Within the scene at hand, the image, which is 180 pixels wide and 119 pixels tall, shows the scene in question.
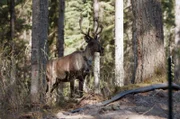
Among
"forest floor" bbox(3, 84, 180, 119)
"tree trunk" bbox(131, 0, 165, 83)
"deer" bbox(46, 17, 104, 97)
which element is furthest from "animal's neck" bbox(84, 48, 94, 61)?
"forest floor" bbox(3, 84, 180, 119)

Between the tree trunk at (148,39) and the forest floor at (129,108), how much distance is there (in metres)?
0.69

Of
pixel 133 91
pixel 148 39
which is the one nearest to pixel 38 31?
pixel 148 39

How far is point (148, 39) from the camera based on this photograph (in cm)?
691

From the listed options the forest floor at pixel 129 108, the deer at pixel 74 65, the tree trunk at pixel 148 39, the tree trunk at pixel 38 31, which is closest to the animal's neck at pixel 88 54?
the deer at pixel 74 65

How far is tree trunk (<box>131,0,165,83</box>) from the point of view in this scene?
687 cm

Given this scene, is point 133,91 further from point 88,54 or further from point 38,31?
point 88,54

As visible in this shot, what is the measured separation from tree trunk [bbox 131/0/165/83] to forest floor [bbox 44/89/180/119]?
0.69 meters

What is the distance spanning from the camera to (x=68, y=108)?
6.27 meters

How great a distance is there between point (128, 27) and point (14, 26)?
730cm

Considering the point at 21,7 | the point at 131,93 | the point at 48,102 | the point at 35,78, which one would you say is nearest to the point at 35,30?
the point at 35,78

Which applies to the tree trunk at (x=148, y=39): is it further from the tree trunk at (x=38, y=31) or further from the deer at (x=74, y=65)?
the deer at (x=74, y=65)

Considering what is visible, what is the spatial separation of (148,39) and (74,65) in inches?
202

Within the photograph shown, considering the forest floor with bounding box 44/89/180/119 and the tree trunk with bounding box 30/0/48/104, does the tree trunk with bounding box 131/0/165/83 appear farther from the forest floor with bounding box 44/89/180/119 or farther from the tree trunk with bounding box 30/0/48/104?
the tree trunk with bounding box 30/0/48/104

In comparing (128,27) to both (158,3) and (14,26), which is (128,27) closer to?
(14,26)
